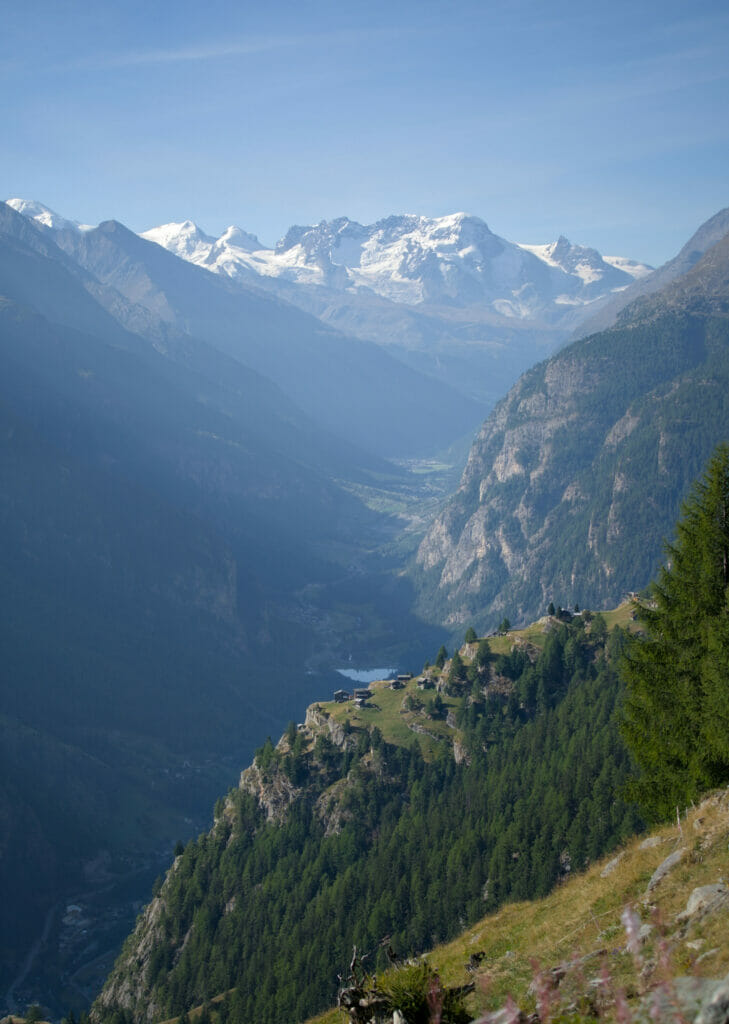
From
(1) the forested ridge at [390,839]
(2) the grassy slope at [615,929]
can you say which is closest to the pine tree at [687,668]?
(2) the grassy slope at [615,929]

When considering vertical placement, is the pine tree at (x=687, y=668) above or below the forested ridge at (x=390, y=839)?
above

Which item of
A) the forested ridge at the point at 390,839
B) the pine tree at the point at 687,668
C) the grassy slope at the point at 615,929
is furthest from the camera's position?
the forested ridge at the point at 390,839

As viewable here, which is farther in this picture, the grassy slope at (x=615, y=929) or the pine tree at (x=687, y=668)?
the pine tree at (x=687, y=668)

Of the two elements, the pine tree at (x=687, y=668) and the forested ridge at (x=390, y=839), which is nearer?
the pine tree at (x=687, y=668)

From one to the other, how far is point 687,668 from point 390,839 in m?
97.3

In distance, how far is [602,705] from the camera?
420 ft

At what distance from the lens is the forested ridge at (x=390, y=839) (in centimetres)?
10506

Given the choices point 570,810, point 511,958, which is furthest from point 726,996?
point 570,810

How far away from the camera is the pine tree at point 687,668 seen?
41.6m

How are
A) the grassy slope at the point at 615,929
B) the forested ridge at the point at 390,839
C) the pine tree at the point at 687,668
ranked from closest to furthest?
the grassy slope at the point at 615,929
the pine tree at the point at 687,668
the forested ridge at the point at 390,839

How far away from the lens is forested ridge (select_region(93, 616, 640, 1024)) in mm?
105062

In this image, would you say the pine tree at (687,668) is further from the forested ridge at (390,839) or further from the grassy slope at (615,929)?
the forested ridge at (390,839)

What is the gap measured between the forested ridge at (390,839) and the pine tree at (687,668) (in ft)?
151

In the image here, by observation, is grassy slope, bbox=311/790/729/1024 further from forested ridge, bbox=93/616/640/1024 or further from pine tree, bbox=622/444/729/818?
forested ridge, bbox=93/616/640/1024
